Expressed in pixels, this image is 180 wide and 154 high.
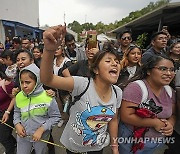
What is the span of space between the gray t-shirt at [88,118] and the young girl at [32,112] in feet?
1.43

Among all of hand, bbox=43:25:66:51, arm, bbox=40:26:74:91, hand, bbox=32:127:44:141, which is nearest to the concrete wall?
hand, bbox=32:127:44:141

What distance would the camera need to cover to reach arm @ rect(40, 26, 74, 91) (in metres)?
1.28

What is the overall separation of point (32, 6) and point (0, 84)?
86.3 feet

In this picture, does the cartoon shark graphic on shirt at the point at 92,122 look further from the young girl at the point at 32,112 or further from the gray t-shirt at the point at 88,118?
the young girl at the point at 32,112

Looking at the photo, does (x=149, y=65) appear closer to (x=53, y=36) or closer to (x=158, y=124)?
(x=158, y=124)

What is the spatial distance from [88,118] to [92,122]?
5cm

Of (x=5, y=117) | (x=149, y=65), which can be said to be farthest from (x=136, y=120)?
(x=5, y=117)

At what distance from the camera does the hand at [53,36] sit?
Answer: 1268 millimetres

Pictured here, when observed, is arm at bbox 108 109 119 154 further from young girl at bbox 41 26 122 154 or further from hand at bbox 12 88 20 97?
hand at bbox 12 88 20 97

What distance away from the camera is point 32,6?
26688 mm

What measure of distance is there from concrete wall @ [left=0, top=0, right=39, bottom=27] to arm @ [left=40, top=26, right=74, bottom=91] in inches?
733

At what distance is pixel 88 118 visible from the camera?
1733 mm

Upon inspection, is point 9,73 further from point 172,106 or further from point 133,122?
point 172,106

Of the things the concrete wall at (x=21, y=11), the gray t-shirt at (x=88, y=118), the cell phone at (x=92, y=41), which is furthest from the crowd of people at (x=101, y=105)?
the concrete wall at (x=21, y=11)
